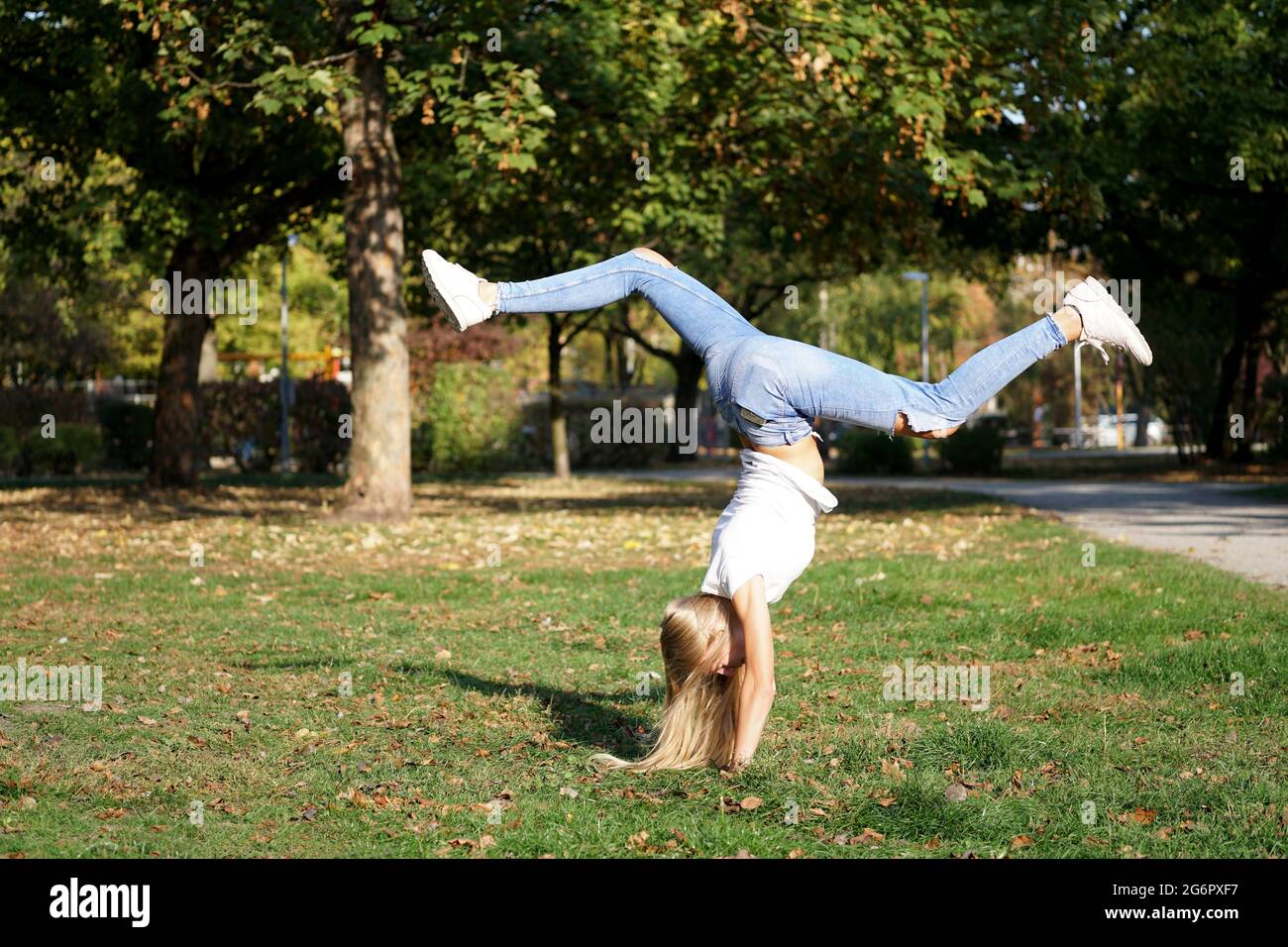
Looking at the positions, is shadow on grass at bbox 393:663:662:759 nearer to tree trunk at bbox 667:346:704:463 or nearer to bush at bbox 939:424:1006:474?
bush at bbox 939:424:1006:474

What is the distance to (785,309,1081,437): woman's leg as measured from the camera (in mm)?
5012

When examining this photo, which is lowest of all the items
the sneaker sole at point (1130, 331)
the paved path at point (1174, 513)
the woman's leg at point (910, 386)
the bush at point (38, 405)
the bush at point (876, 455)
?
the paved path at point (1174, 513)

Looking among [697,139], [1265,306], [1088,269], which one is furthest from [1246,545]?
[1088,269]

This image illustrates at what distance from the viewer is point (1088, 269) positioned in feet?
109

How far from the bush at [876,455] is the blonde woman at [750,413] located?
25663 mm

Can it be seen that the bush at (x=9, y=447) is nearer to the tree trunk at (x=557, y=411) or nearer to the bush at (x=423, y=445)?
the bush at (x=423, y=445)

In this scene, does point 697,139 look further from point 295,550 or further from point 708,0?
point 295,550

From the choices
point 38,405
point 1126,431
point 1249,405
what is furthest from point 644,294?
point 1126,431

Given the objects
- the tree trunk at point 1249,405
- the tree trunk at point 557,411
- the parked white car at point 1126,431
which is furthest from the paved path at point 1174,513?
the parked white car at point 1126,431

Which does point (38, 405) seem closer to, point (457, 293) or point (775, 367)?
point (457, 293)

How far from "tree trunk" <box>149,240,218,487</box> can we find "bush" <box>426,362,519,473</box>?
10870 millimetres

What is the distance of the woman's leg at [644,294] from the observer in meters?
5.25

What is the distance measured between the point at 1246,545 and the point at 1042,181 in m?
6.69

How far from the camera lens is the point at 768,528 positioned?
17.6 feet
